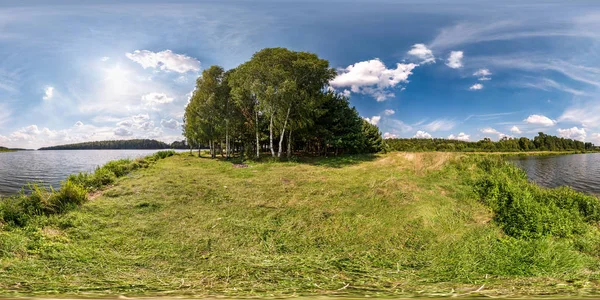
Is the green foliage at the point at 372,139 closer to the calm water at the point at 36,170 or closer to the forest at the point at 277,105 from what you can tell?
the forest at the point at 277,105

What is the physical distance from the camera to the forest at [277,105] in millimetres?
18438

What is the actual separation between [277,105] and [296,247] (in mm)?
15006

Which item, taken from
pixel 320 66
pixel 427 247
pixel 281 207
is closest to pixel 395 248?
pixel 427 247

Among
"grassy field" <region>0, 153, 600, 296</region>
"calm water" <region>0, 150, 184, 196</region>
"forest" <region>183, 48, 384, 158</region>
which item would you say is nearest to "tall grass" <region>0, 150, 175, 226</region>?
"grassy field" <region>0, 153, 600, 296</region>

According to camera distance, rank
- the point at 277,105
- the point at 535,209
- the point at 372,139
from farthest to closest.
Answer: the point at 372,139, the point at 277,105, the point at 535,209

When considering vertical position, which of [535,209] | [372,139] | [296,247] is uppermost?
[372,139]

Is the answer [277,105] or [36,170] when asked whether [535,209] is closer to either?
[277,105]

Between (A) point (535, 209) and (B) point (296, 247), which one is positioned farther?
(A) point (535, 209)

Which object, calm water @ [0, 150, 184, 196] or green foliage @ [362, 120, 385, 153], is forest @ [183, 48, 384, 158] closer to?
green foliage @ [362, 120, 385, 153]

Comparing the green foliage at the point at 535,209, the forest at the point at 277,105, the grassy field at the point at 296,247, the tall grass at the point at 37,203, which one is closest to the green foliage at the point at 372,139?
the forest at the point at 277,105

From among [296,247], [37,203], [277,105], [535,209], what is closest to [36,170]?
[277,105]

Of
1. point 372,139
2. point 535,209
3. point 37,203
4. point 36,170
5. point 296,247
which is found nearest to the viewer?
point 296,247

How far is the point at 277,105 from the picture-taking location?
18.7 meters

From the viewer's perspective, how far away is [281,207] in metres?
6.77
